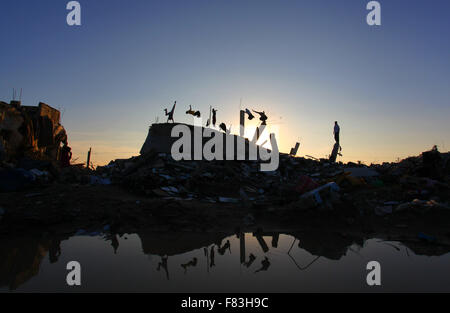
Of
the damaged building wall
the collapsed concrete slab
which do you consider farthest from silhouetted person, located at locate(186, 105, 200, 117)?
the damaged building wall

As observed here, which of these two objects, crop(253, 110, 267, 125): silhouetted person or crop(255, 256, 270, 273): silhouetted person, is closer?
crop(255, 256, 270, 273): silhouetted person

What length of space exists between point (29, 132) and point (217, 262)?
37.5 ft

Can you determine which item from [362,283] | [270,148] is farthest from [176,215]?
[270,148]

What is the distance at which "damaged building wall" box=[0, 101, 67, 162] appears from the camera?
35.3 feet

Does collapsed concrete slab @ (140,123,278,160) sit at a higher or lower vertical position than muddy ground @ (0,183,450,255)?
higher

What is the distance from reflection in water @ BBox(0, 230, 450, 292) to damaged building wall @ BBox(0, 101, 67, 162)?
7023mm

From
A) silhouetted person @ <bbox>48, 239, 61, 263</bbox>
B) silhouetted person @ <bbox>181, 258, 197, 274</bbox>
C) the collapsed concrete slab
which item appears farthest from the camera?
the collapsed concrete slab

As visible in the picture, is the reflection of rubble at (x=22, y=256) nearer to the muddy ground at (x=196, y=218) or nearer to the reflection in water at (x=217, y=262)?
the reflection in water at (x=217, y=262)

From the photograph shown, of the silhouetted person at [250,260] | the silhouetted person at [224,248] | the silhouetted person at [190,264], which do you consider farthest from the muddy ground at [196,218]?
the silhouetted person at [190,264]

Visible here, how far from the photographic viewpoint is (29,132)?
11867 millimetres

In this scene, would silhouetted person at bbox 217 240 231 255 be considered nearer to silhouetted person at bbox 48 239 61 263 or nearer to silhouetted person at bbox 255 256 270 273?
silhouetted person at bbox 255 256 270 273

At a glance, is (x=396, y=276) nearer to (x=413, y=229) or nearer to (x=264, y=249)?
(x=264, y=249)

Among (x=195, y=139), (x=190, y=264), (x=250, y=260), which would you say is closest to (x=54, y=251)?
(x=190, y=264)

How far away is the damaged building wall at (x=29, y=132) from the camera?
10.8 metres
